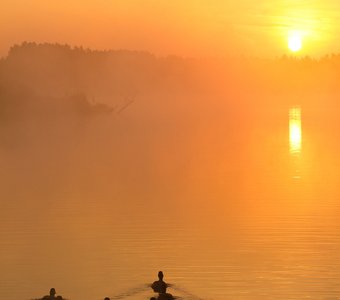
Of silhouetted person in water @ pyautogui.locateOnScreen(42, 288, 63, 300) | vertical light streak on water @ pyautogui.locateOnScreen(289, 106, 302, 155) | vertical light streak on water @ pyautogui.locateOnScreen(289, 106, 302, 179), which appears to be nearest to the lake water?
vertical light streak on water @ pyautogui.locateOnScreen(289, 106, 302, 179)

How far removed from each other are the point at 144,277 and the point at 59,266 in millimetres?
4820

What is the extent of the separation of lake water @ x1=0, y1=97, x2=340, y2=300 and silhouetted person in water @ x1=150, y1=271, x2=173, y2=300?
441mm

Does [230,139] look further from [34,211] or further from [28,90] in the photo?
[28,90]

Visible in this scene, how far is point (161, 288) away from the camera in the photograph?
31328mm

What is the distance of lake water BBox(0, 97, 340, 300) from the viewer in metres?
33.3

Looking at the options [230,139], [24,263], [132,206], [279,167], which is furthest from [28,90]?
[24,263]

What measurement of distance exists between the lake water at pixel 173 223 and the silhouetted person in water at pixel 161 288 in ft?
1.45

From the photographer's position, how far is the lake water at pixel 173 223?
33.3 m

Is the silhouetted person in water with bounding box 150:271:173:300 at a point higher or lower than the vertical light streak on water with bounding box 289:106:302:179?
lower

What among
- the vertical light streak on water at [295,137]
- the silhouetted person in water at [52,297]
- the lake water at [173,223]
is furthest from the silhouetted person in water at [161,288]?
the vertical light streak on water at [295,137]

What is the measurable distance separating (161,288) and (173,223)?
50.2ft

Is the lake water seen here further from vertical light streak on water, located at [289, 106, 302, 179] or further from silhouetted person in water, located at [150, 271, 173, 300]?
vertical light streak on water, located at [289, 106, 302, 179]

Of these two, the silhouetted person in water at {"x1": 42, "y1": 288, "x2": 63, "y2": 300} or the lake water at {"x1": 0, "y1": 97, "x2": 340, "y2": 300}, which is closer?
the silhouetted person in water at {"x1": 42, "y1": 288, "x2": 63, "y2": 300}

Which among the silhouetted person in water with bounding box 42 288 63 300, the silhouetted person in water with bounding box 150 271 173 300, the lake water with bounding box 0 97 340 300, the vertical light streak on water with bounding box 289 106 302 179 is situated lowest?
the silhouetted person in water with bounding box 42 288 63 300
